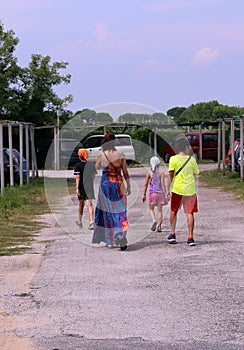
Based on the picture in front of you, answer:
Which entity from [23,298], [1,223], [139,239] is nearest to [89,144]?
[1,223]

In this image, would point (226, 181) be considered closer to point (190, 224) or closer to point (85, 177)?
point (85, 177)

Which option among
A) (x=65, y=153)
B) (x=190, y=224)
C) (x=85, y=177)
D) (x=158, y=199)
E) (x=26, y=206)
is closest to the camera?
(x=190, y=224)

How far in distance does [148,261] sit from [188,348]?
4564mm

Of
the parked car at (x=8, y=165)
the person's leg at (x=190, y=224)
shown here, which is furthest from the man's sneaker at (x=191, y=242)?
the parked car at (x=8, y=165)

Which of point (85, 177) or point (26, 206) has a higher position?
point (85, 177)

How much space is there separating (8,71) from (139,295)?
2623 cm

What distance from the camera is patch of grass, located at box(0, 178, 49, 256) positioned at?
13396 millimetres

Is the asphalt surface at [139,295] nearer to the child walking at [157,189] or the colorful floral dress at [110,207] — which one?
the colorful floral dress at [110,207]

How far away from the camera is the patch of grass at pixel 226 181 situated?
2400cm

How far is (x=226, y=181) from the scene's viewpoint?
28406mm

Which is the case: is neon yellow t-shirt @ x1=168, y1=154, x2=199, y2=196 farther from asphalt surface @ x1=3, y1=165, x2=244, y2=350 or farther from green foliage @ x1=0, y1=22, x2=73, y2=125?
green foliage @ x1=0, y1=22, x2=73, y2=125

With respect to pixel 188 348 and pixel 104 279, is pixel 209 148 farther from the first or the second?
pixel 188 348

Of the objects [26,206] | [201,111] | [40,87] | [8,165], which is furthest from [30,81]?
[201,111]

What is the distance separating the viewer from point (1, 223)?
1641 cm
